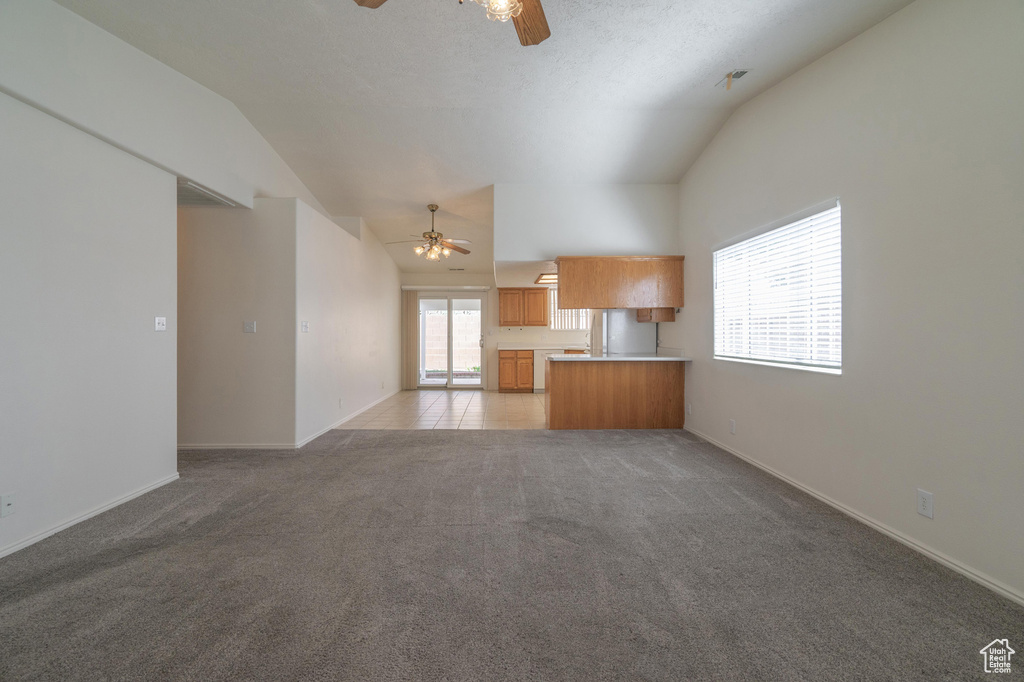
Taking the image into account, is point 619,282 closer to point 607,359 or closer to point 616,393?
point 607,359

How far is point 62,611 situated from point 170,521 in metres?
0.92

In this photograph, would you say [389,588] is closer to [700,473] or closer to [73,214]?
[700,473]

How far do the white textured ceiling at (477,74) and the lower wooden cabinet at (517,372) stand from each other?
443cm

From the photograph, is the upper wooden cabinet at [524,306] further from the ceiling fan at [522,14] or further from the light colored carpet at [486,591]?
the ceiling fan at [522,14]

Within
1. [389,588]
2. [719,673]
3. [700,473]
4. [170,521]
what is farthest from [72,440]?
[700,473]

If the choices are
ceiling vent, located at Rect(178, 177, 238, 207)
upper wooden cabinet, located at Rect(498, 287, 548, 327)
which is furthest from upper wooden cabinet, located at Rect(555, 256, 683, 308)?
upper wooden cabinet, located at Rect(498, 287, 548, 327)

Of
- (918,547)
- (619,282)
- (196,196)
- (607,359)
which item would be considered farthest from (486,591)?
(196,196)

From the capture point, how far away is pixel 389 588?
6.21ft

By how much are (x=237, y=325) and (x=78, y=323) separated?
64.5 inches

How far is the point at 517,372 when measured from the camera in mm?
9156

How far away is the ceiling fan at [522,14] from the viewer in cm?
Result: 177

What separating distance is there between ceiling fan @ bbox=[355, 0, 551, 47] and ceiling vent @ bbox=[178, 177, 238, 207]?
2.53 meters

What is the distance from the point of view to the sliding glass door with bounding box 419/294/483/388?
31.5ft

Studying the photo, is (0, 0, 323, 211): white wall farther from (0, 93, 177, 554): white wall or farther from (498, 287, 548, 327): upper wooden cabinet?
(498, 287, 548, 327): upper wooden cabinet
